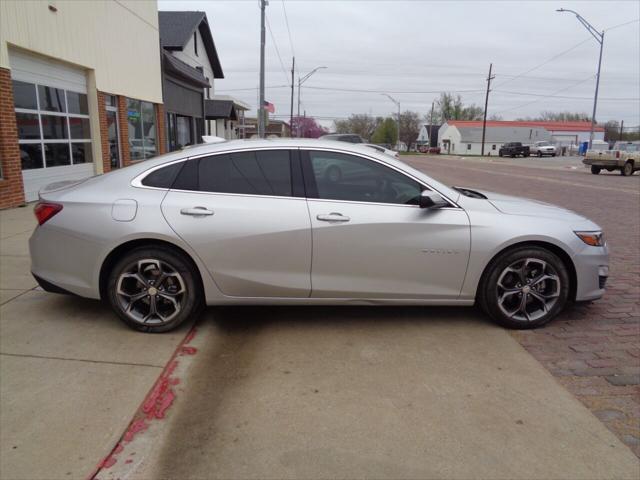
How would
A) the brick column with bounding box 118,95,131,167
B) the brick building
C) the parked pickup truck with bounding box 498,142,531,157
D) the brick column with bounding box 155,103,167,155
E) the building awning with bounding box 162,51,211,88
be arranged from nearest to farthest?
the brick building, the brick column with bounding box 118,95,131,167, the brick column with bounding box 155,103,167,155, the building awning with bounding box 162,51,211,88, the parked pickup truck with bounding box 498,142,531,157

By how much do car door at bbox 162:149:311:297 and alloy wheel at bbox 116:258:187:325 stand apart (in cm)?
32

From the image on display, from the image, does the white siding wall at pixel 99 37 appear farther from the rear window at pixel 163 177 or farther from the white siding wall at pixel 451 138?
the white siding wall at pixel 451 138

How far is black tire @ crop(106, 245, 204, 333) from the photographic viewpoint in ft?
13.6

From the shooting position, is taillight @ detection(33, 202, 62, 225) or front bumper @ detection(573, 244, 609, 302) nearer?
taillight @ detection(33, 202, 62, 225)

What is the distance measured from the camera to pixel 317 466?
263cm

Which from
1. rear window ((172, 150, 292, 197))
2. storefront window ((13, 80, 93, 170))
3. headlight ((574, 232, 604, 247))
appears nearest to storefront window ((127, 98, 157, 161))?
storefront window ((13, 80, 93, 170))

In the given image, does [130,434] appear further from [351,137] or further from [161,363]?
[351,137]

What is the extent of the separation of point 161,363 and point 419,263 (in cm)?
211

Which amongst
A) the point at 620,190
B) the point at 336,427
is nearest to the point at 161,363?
the point at 336,427

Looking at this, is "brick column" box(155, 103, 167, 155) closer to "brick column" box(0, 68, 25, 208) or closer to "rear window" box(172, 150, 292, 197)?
"brick column" box(0, 68, 25, 208)

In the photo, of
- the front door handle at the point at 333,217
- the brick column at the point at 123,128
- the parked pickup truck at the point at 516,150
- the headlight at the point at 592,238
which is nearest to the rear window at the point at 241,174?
the front door handle at the point at 333,217

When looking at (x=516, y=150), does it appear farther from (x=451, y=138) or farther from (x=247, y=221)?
(x=247, y=221)

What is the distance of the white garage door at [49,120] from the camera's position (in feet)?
35.8

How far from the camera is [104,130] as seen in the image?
14.9 meters
